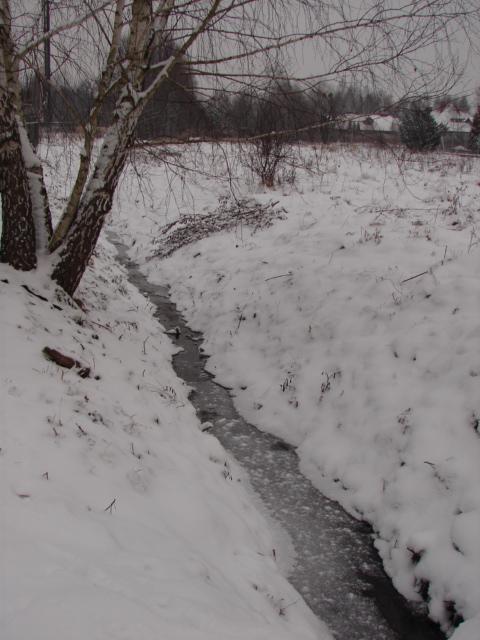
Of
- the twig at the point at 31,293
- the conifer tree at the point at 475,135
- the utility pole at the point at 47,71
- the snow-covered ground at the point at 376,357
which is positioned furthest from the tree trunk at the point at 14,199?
the conifer tree at the point at 475,135

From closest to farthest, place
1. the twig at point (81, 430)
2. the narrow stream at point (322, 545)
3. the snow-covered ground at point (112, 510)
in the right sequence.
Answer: the snow-covered ground at point (112, 510) < the narrow stream at point (322, 545) < the twig at point (81, 430)

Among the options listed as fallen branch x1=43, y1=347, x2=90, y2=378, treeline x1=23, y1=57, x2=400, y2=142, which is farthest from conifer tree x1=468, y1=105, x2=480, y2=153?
fallen branch x1=43, y1=347, x2=90, y2=378

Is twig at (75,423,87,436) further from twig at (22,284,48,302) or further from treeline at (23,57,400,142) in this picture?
treeline at (23,57,400,142)

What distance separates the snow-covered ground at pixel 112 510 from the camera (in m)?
2.09

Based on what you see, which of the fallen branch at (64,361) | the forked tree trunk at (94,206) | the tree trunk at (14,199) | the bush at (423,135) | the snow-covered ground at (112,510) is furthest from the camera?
the bush at (423,135)

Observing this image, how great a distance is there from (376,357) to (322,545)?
2.36 meters

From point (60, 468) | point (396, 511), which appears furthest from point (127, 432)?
point (396, 511)

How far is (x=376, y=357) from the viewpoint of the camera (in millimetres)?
5570

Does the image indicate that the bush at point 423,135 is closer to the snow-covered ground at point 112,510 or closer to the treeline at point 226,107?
the treeline at point 226,107

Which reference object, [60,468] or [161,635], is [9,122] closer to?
[60,468]

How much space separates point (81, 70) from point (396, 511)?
17.5 ft

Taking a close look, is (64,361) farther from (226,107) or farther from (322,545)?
(226,107)

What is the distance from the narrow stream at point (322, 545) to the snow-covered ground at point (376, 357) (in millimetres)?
141

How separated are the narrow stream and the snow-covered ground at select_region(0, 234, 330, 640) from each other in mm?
240
